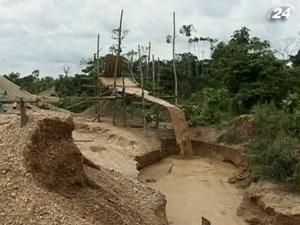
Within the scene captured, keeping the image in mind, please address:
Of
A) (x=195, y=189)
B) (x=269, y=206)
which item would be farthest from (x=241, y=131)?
(x=269, y=206)

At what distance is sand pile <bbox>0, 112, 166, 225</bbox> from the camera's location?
6859 millimetres

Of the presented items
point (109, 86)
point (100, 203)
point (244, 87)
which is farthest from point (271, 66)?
point (100, 203)

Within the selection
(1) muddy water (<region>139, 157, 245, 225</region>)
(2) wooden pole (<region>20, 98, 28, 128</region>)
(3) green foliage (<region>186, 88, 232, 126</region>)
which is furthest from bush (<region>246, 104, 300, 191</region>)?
(2) wooden pole (<region>20, 98, 28, 128</region>)

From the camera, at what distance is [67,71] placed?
1162 inches

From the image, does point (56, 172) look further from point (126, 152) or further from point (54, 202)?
point (126, 152)

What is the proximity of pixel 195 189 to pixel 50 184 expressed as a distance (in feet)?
20.6

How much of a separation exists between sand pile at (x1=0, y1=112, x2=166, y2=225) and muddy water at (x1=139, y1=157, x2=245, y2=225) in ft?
8.44

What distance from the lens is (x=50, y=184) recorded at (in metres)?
7.38

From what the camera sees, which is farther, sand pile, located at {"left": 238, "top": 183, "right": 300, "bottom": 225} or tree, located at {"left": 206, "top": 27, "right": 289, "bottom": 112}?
tree, located at {"left": 206, "top": 27, "right": 289, "bottom": 112}

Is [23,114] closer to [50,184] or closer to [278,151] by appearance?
[50,184]

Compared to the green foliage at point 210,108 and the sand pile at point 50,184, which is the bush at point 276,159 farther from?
Answer: the green foliage at point 210,108

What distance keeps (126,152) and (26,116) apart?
684 centimetres

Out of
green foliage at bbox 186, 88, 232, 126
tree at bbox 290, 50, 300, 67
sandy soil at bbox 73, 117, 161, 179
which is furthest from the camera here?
tree at bbox 290, 50, 300, 67

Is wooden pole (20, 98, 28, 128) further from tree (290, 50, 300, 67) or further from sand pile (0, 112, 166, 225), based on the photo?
tree (290, 50, 300, 67)
